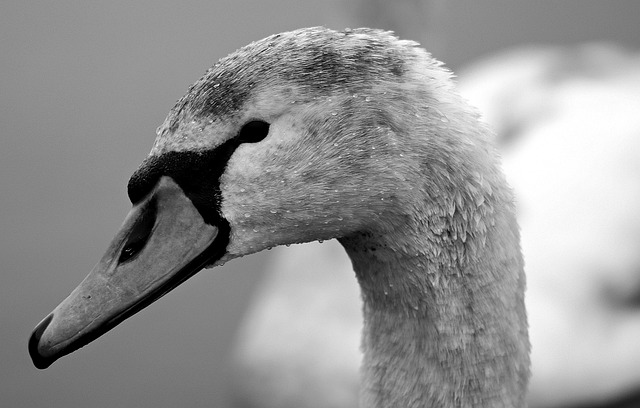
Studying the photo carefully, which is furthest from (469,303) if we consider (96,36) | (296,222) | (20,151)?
Result: (96,36)

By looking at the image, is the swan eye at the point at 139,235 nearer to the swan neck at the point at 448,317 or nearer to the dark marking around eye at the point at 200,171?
the dark marking around eye at the point at 200,171

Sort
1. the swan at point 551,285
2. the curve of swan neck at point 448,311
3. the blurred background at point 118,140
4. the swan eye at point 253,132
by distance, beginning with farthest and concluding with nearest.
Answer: the blurred background at point 118,140 → the swan at point 551,285 → the curve of swan neck at point 448,311 → the swan eye at point 253,132

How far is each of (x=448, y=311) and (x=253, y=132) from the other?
1.90ft

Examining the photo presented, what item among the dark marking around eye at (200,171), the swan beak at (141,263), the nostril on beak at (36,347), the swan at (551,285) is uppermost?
the swan at (551,285)

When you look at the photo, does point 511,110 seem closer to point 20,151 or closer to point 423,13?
point 423,13

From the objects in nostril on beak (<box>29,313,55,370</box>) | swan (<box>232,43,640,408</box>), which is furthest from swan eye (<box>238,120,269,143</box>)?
swan (<box>232,43,640,408</box>)

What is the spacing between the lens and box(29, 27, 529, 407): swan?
193 centimetres

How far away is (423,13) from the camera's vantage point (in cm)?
569

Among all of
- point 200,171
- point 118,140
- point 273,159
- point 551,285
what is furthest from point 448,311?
point 118,140

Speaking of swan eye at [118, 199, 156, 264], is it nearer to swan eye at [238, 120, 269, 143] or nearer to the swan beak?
the swan beak

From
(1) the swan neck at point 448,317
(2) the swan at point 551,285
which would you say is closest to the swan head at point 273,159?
(1) the swan neck at point 448,317

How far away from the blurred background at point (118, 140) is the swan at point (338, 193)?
8.49 ft

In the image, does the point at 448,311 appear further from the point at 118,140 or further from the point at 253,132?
the point at 118,140

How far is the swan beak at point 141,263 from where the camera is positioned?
1.97m
